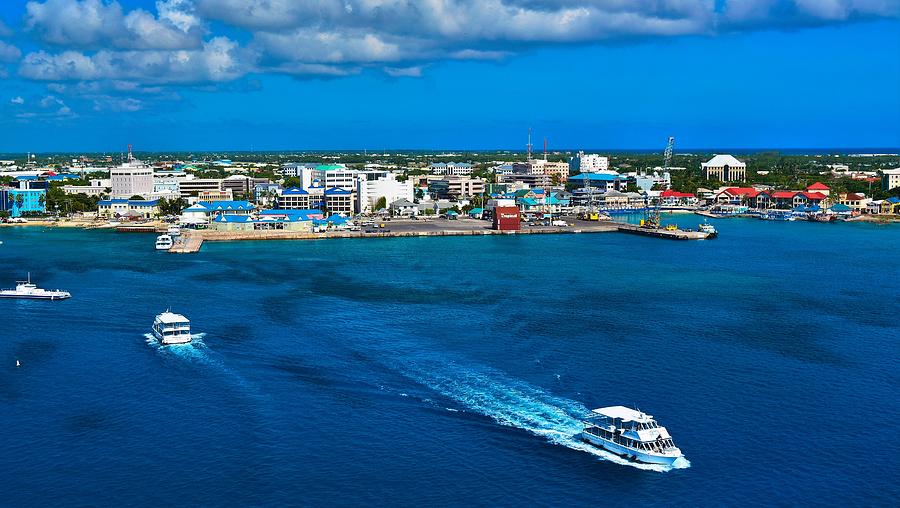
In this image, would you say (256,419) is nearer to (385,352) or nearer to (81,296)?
(385,352)

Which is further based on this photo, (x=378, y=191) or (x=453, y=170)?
(x=453, y=170)

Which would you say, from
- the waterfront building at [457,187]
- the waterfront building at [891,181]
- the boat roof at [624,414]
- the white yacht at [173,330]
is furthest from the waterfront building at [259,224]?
the waterfront building at [891,181]

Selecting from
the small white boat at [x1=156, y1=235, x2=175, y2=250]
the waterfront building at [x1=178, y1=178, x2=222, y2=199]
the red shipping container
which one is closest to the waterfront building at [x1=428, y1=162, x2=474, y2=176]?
the waterfront building at [x1=178, y1=178, x2=222, y2=199]

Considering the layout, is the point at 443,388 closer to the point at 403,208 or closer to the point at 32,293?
the point at 32,293

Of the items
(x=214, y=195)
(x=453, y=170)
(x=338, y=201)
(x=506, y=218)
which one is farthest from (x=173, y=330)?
(x=453, y=170)

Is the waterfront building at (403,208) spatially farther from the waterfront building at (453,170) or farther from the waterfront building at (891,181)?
the waterfront building at (891,181)

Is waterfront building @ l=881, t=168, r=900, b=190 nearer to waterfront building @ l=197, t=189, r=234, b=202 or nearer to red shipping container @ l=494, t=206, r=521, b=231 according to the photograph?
red shipping container @ l=494, t=206, r=521, b=231
